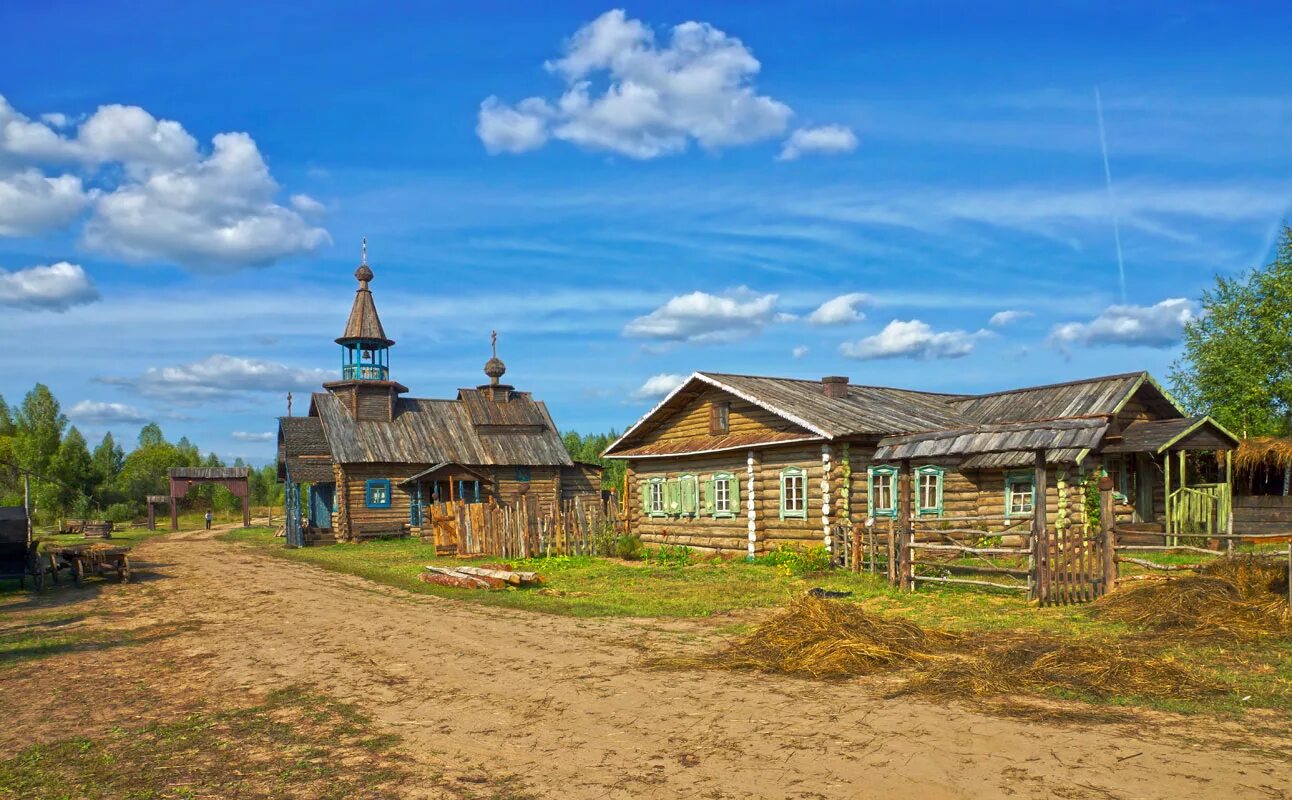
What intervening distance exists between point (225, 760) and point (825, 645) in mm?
6165

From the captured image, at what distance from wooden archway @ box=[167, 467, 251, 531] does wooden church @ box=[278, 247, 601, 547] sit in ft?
23.4

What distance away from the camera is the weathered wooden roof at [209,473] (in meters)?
49.2

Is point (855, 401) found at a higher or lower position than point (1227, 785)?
higher

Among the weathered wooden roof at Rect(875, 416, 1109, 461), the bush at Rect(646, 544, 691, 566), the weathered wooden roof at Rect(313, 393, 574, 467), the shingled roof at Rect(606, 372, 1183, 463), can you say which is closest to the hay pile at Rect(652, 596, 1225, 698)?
the weathered wooden roof at Rect(875, 416, 1109, 461)

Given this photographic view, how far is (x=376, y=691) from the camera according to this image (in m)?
9.77

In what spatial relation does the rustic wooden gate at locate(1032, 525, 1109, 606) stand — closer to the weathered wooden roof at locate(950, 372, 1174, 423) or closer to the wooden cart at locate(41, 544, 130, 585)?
the weathered wooden roof at locate(950, 372, 1174, 423)

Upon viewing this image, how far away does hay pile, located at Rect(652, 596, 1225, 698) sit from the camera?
9133mm

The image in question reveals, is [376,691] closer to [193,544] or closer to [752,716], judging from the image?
[752,716]

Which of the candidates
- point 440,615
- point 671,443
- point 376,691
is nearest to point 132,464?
point 671,443

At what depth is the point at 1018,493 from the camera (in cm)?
2408

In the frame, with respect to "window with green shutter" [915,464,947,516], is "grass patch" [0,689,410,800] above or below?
below

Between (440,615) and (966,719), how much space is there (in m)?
9.47

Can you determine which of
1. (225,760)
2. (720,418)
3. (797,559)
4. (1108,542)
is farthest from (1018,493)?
(225,760)

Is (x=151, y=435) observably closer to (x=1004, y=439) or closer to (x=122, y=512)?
(x=122, y=512)
